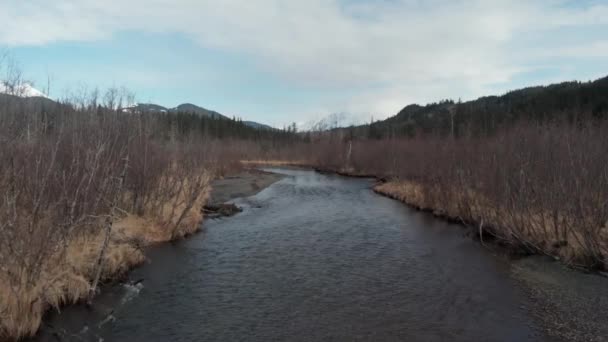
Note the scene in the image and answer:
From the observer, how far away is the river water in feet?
27.9

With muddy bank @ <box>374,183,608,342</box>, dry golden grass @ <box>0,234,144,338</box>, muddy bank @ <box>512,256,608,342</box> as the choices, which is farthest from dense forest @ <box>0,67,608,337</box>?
muddy bank @ <box>512,256,608,342</box>

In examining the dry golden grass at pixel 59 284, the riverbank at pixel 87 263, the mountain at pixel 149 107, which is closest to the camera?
the dry golden grass at pixel 59 284

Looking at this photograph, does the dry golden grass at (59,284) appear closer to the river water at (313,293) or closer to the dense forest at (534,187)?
the river water at (313,293)

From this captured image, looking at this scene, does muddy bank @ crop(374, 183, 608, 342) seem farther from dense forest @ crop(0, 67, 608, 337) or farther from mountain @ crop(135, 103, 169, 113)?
mountain @ crop(135, 103, 169, 113)

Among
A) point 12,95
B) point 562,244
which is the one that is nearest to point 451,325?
point 562,244

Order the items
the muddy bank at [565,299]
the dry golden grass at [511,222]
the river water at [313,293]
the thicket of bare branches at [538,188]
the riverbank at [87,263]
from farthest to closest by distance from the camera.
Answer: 1. the dry golden grass at [511,222]
2. the thicket of bare branches at [538,188]
3. the muddy bank at [565,299]
4. the river water at [313,293]
5. the riverbank at [87,263]

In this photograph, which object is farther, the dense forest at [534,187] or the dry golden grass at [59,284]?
the dense forest at [534,187]

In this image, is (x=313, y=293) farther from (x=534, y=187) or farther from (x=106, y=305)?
(x=534, y=187)

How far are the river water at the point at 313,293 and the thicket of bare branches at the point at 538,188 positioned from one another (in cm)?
177

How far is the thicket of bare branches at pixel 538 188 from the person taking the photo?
1270 centimetres

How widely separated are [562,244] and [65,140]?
16.7 metres

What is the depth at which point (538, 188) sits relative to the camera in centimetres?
1444

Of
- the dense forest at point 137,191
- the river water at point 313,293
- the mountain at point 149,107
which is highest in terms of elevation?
the mountain at point 149,107

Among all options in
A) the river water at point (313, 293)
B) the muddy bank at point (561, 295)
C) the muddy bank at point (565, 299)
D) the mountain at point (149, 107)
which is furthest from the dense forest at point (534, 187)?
the mountain at point (149, 107)
